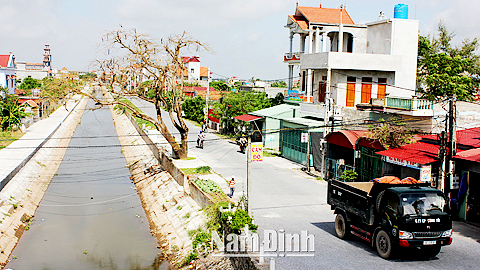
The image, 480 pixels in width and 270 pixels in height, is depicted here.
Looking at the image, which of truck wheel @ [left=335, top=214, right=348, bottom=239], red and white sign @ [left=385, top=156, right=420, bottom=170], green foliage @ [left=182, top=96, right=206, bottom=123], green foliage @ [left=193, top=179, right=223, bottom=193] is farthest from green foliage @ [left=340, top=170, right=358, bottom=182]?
green foliage @ [left=182, top=96, right=206, bottom=123]

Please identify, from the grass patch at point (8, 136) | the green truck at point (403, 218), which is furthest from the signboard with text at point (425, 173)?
the grass patch at point (8, 136)

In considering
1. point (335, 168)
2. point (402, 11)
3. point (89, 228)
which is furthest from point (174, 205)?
point (402, 11)

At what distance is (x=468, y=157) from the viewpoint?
16.3 metres

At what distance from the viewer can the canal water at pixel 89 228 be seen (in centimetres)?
1919

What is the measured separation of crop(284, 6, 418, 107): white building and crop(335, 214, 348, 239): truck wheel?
1449 cm

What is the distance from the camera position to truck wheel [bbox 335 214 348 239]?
1430 cm

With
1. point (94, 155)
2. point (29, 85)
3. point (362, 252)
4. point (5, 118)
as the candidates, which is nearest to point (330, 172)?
point (362, 252)

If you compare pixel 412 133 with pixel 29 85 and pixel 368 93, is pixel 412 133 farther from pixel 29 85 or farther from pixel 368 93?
pixel 29 85

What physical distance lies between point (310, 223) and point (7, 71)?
65848 mm

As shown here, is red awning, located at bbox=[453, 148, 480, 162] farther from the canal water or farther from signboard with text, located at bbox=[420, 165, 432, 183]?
the canal water

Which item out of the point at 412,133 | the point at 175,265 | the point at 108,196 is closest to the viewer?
the point at 175,265

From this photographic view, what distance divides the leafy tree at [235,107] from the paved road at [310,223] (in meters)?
12.9

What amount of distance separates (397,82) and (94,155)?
29.8 meters

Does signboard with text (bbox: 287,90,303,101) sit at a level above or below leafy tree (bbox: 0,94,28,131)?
above
